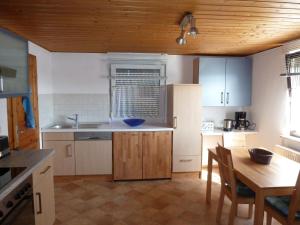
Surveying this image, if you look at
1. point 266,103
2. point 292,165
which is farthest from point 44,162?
point 266,103

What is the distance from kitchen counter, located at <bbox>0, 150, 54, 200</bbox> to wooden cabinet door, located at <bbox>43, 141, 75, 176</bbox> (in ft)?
3.93

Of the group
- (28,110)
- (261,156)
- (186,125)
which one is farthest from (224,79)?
(28,110)

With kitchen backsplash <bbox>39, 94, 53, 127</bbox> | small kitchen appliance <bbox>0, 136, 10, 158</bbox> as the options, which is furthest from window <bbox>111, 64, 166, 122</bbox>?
small kitchen appliance <bbox>0, 136, 10, 158</bbox>

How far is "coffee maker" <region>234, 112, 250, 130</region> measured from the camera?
13.1ft

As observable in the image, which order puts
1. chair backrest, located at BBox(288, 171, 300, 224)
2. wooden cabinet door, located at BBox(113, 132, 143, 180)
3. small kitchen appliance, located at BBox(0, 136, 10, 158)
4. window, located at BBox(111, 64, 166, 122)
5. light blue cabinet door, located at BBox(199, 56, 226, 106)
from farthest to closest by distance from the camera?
1. window, located at BBox(111, 64, 166, 122)
2. light blue cabinet door, located at BBox(199, 56, 226, 106)
3. wooden cabinet door, located at BBox(113, 132, 143, 180)
4. small kitchen appliance, located at BBox(0, 136, 10, 158)
5. chair backrest, located at BBox(288, 171, 300, 224)

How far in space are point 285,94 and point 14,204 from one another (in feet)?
11.2

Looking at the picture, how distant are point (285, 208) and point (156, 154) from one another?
6.44ft

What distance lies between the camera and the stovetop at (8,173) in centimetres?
144

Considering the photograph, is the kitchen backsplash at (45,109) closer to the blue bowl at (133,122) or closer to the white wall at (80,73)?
the white wall at (80,73)

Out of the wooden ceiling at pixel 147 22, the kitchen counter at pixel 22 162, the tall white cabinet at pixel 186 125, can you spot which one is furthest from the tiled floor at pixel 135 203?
the wooden ceiling at pixel 147 22

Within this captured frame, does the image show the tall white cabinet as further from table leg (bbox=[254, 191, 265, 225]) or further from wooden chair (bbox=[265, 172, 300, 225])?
table leg (bbox=[254, 191, 265, 225])

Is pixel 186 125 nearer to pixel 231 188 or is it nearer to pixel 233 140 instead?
pixel 233 140

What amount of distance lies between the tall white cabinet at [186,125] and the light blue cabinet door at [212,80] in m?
0.37

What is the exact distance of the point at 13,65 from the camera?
6.57 feet
